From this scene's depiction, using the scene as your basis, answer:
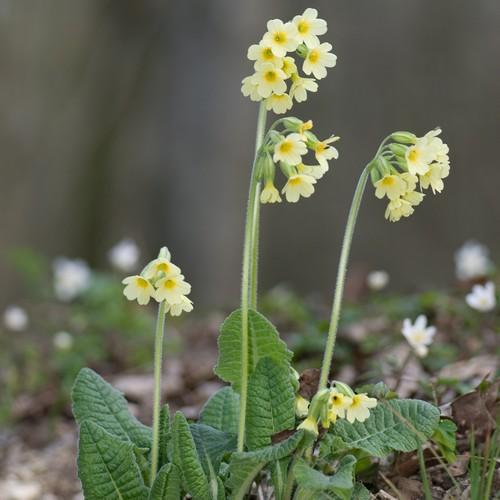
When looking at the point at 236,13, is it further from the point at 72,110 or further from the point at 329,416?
the point at 329,416

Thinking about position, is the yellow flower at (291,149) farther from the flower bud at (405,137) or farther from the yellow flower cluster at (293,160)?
the flower bud at (405,137)

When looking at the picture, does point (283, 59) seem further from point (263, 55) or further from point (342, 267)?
point (342, 267)

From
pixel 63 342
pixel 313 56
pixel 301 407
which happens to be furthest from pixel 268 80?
pixel 63 342

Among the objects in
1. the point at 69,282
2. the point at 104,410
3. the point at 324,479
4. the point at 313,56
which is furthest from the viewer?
the point at 69,282

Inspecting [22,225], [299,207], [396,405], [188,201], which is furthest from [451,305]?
[22,225]

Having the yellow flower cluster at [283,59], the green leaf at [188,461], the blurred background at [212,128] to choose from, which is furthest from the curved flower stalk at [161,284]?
the blurred background at [212,128]

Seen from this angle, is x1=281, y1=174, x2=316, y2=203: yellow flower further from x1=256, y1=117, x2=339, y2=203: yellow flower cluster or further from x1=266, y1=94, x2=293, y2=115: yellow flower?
x1=266, y1=94, x2=293, y2=115: yellow flower
